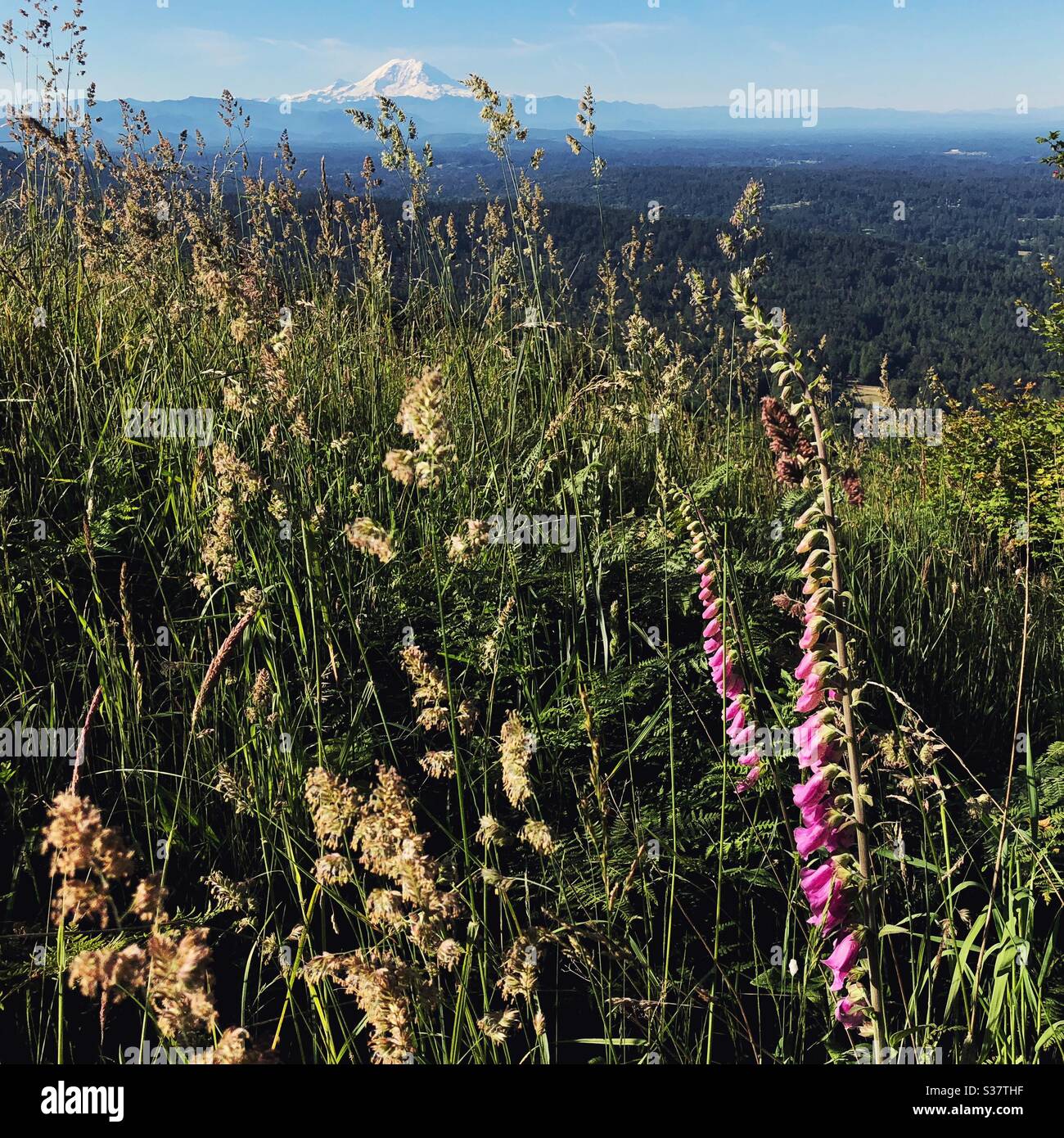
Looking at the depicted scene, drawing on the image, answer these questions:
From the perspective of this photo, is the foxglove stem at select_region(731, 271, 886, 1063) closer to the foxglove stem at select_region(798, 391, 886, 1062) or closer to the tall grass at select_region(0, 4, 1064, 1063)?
the foxglove stem at select_region(798, 391, 886, 1062)

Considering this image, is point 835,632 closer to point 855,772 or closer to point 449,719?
point 855,772

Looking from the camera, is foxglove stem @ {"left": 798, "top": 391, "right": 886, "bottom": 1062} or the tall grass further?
the tall grass

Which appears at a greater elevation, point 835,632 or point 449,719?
point 835,632

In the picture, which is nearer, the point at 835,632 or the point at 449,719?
the point at 835,632

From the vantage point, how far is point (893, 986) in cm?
189

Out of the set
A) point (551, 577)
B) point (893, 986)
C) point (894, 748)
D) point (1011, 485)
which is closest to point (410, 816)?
point (894, 748)

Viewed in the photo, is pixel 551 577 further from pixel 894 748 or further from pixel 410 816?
pixel 410 816

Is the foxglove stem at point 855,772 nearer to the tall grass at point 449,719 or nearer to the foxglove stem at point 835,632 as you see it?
the foxglove stem at point 835,632

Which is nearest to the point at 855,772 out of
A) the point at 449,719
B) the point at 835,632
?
the point at 835,632

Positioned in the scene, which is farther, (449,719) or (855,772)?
(449,719)

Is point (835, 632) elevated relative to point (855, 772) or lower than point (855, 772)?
elevated

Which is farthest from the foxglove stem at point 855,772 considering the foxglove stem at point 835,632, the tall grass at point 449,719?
the tall grass at point 449,719

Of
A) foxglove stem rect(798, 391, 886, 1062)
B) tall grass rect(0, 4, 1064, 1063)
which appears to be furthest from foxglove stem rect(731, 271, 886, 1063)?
tall grass rect(0, 4, 1064, 1063)
